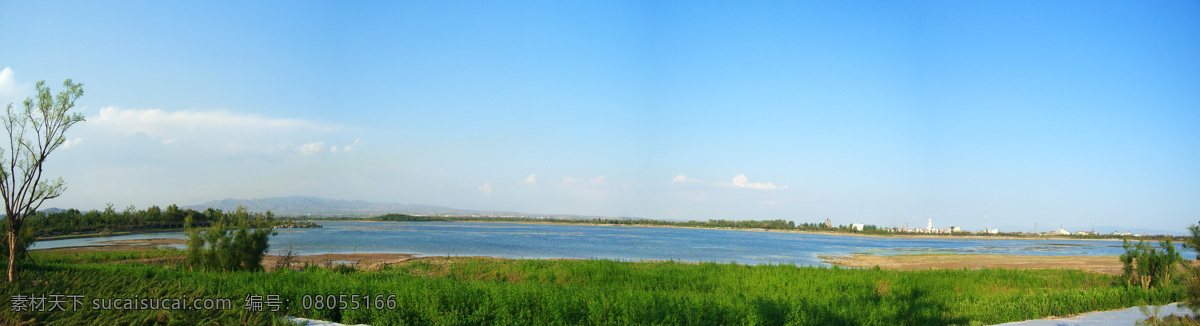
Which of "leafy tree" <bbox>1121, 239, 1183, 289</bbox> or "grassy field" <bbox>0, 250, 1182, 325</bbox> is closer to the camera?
"grassy field" <bbox>0, 250, 1182, 325</bbox>

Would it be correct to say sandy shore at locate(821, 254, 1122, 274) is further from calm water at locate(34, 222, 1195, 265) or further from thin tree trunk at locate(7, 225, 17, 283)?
thin tree trunk at locate(7, 225, 17, 283)

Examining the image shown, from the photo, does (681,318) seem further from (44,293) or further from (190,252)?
(190,252)

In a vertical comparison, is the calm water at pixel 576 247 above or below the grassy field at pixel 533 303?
below

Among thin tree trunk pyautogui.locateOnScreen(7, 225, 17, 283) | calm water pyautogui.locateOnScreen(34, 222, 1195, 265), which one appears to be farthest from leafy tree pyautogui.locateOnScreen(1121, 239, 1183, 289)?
thin tree trunk pyautogui.locateOnScreen(7, 225, 17, 283)

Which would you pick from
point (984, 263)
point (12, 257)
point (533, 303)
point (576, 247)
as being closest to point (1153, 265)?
point (533, 303)

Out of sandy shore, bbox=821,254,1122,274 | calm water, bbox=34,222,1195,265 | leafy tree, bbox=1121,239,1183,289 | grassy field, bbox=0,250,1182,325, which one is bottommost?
calm water, bbox=34,222,1195,265

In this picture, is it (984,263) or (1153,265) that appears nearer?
(1153,265)

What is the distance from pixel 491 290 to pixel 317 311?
2816 millimetres

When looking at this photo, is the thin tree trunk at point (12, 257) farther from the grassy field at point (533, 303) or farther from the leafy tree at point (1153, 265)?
the leafy tree at point (1153, 265)

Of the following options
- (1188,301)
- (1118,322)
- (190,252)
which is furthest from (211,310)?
(1118,322)

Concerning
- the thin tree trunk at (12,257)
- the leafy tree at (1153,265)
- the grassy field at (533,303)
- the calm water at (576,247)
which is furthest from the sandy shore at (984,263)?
the thin tree trunk at (12,257)

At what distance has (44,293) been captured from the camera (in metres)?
8.40

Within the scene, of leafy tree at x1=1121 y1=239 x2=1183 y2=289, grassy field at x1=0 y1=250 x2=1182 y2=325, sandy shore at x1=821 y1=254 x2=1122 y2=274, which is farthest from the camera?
sandy shore at x1=821 y1=254 x2=1122 y2=274

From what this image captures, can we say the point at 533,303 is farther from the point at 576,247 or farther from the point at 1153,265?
the point at 576,247
